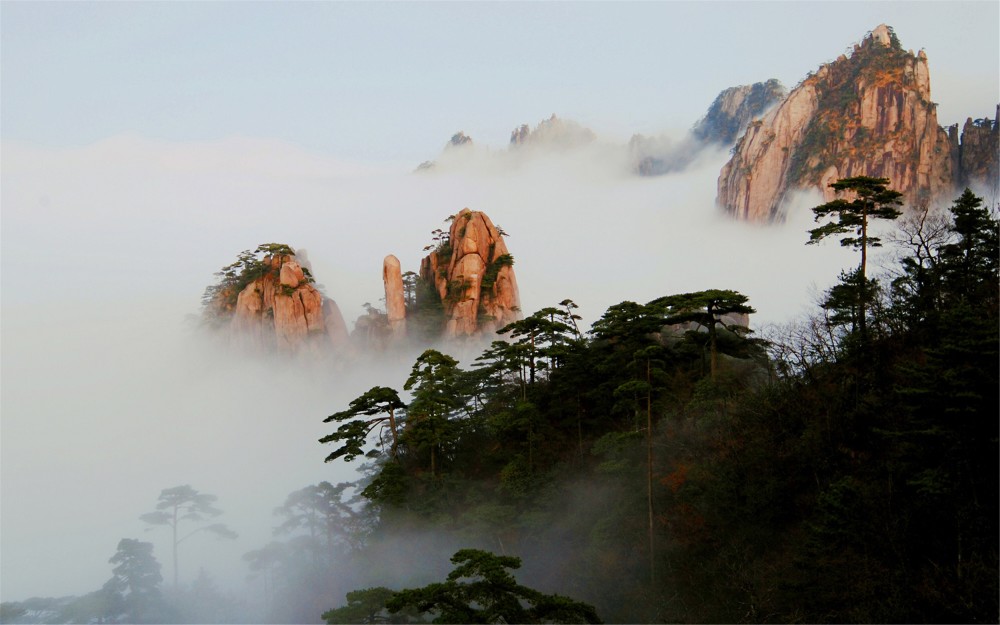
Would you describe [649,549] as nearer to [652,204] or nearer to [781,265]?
[781,265]

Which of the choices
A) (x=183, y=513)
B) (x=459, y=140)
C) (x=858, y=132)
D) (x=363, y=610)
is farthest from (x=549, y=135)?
(x=363, y=610)

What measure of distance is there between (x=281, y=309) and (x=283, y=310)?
209mm

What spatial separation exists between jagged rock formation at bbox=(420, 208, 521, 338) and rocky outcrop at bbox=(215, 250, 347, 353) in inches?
439

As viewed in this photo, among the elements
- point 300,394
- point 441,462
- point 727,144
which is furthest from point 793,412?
point 727,144

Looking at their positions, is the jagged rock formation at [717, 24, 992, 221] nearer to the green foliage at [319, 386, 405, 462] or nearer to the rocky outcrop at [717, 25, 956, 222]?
the rocky outcrop at [717, 25, 956, 222]

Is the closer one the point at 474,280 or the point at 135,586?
the point at 135,586

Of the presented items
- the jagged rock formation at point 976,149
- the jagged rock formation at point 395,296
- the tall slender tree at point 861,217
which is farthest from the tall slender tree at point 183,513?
the jagged rock formation at point 976,149

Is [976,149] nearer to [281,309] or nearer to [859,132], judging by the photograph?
[859,132]

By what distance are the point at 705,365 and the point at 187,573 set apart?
39.4 m

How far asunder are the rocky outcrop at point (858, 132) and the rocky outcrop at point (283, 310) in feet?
177

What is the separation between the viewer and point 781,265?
288 feet

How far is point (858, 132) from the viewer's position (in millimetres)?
76938

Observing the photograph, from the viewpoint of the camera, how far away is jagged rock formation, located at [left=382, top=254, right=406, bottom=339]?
66625mm

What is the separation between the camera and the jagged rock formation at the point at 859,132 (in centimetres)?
7506
